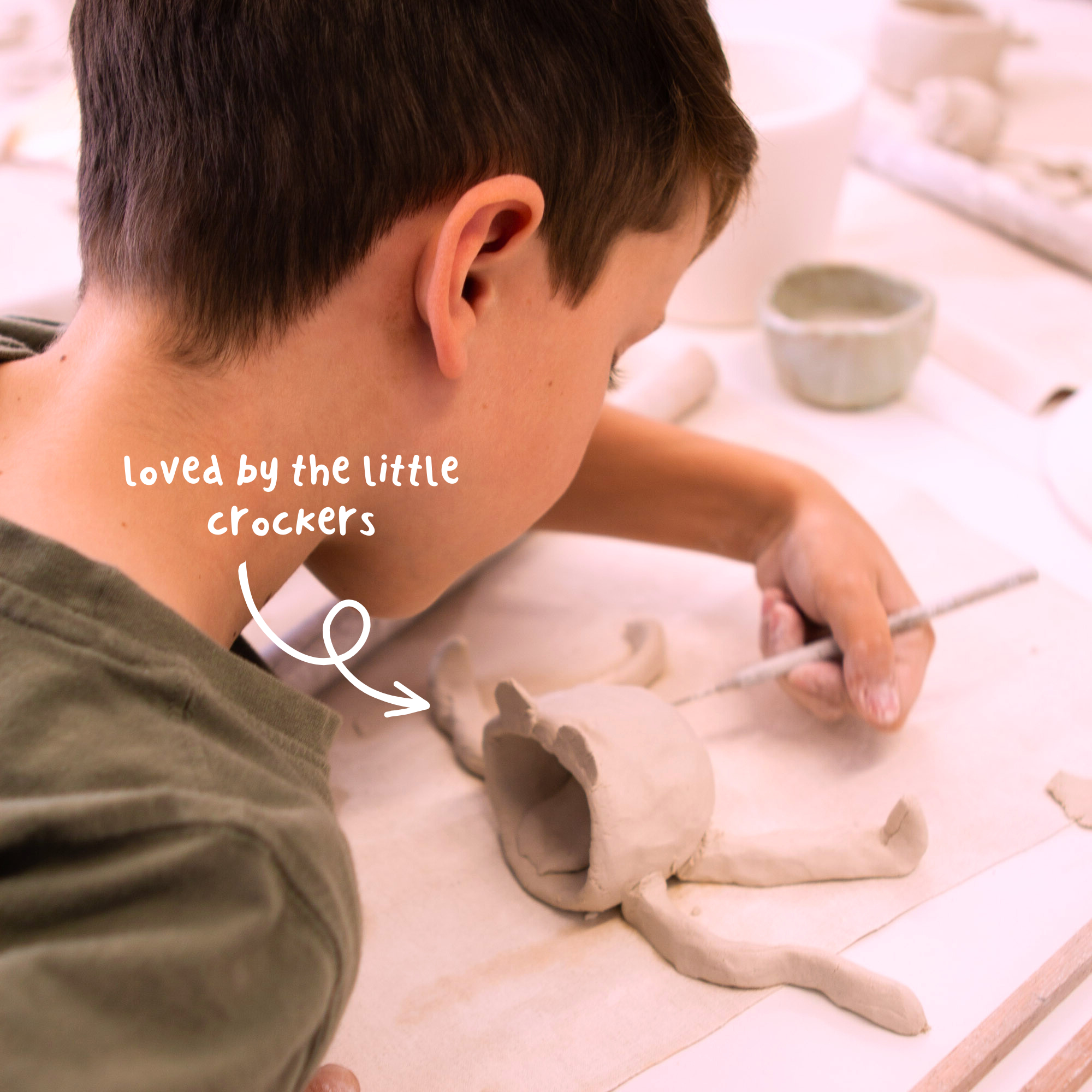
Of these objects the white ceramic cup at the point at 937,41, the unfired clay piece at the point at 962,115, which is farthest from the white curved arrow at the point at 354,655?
the white ceramic cup at the point at 937,41

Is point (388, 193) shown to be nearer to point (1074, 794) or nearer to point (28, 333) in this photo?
point (28, 333)

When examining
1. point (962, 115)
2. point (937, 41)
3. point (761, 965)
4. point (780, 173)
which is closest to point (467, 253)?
point (761, 965)

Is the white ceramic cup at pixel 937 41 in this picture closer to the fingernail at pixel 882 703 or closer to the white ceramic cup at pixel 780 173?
the white ceramic cup at pixel 780 173

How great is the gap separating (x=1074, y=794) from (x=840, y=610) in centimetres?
17

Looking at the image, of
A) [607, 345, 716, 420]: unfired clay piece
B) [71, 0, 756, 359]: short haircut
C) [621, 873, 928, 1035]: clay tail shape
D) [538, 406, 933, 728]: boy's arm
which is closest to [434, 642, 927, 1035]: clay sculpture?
[621, 873, 928, 1035]: clay tail shape

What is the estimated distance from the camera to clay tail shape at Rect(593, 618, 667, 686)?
70cm

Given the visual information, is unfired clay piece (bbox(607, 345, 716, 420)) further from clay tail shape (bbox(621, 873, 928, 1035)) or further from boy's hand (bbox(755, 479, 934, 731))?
Answer: clay tail shape (bbox(621, 873, 928, 1035))

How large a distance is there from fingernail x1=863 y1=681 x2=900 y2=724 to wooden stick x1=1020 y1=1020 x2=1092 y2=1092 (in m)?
0.19

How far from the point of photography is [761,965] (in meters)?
0.51

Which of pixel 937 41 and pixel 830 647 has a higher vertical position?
pixel 937 41

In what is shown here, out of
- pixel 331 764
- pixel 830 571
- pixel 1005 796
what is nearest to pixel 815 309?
pixel 830 571

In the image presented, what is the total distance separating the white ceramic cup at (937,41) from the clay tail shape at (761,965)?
3.79ft

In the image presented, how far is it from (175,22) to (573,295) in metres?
0.21

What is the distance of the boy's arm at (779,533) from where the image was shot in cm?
65
